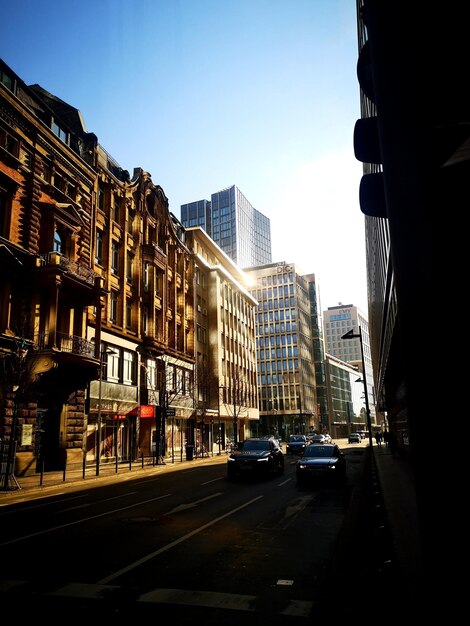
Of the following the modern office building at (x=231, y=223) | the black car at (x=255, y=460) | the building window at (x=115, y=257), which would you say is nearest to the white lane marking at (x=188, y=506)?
the black car at (x=255, y=460)

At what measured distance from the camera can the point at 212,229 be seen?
17562cm

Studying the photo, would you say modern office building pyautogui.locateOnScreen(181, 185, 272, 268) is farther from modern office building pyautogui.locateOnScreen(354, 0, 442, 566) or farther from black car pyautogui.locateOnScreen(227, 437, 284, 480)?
modern office building pyautogui.locateOnScreen(354, 0, 442, 566)

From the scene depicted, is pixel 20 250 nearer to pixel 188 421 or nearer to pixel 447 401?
pixel 447 401

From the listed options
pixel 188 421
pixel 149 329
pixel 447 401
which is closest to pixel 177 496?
pixel 447 401

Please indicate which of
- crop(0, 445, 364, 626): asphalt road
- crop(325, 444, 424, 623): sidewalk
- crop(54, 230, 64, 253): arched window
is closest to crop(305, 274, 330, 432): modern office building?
crop(54, 230, 64, 253): arched window

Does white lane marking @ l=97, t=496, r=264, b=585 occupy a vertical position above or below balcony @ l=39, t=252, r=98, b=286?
below

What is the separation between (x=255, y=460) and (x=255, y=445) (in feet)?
7.60

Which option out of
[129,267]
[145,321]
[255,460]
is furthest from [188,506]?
[129,267]

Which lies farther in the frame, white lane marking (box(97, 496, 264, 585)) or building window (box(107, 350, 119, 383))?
building window (box(107, 350, 119, 383))

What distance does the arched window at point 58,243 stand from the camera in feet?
89.9

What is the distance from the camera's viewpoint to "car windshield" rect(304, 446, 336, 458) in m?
19.5

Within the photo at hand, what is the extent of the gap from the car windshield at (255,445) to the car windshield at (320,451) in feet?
8.57

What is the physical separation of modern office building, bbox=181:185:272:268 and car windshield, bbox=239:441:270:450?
144453 millimetres

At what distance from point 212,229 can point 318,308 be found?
7028cm
